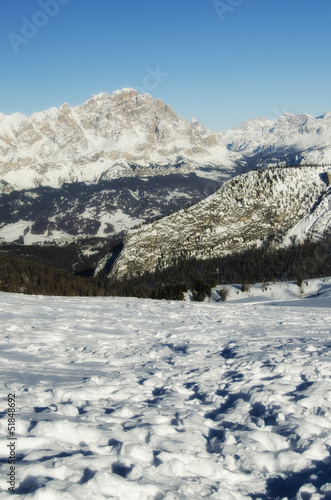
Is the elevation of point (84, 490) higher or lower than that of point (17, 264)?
lower

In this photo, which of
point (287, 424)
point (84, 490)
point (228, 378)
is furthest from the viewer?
point (228, 378)

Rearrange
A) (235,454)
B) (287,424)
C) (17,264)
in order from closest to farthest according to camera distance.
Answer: (235,454) → (287,424) → (17,264)

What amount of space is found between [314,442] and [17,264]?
171 meters

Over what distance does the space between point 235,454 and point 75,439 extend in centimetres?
423

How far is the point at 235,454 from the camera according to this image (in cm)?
891

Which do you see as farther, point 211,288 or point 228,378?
point 211,288

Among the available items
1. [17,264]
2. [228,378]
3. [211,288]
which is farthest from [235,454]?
[17,264]

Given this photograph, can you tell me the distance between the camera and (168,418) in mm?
10898

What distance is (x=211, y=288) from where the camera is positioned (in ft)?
502

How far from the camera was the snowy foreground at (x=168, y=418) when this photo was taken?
7.59 metres

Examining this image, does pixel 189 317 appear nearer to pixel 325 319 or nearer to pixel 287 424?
pixel 325 319

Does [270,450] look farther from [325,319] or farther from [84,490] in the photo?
[325,319]

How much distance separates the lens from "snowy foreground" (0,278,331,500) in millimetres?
7594

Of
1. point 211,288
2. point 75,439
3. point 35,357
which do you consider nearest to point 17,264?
point 211,288
